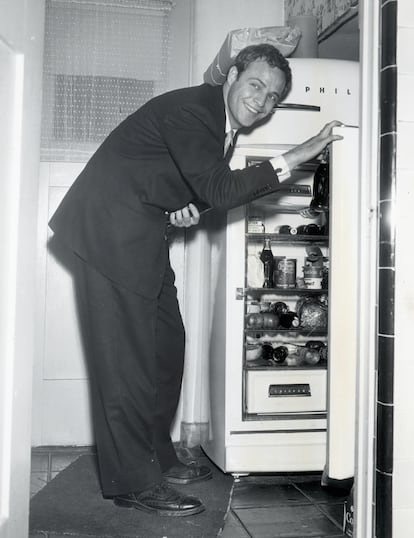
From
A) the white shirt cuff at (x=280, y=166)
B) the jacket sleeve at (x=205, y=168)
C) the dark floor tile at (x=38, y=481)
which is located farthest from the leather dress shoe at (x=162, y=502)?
the white shirt cuff at (x=280, y=166)

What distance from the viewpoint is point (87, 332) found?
2.16m

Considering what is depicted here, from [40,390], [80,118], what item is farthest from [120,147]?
[40,390]

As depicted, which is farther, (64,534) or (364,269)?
(64,534)

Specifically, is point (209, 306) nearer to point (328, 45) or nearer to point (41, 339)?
point (41, 339)

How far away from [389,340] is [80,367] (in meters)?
1.98

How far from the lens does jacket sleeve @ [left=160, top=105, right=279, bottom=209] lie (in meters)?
1.98

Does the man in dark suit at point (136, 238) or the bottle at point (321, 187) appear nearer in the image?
the man in dark suit at point (136, 238)

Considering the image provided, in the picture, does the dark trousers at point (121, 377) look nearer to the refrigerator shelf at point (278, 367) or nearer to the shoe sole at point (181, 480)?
the shoe sole at point (181, 480)

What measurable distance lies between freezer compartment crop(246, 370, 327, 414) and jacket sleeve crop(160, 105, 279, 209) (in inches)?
36.1

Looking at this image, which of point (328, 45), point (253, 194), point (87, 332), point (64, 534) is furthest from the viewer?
point (328, 45)

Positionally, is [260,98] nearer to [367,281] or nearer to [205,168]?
[205,168]

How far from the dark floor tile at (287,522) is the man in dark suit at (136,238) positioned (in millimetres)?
215

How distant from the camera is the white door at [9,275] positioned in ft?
3.66

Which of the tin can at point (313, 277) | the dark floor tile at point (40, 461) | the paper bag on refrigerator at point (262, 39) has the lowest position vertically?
the dark floor tile at point (40, 461)
